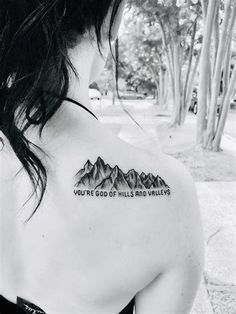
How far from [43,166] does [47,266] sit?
23 cm

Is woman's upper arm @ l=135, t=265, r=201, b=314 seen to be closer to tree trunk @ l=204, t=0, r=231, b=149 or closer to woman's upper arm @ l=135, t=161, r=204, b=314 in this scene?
woman's upper arm @ l=135, t=161, r=204, b=314

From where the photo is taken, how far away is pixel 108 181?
0.88 meters

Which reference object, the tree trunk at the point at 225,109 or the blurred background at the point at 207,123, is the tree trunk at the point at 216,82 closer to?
the blurred background at the point at 207,123

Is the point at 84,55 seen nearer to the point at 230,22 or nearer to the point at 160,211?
the point at 160,211

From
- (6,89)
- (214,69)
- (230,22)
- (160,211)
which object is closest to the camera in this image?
(160,211)

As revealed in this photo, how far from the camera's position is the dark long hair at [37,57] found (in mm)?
826

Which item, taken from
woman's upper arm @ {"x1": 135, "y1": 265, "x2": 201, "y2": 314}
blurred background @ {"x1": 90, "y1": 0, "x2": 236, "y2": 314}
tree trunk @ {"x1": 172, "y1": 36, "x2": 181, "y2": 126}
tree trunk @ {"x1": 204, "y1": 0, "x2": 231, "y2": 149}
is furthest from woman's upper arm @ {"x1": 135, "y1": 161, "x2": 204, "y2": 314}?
tree trunk @ {"x1": 172, "y1": 36, "x2": 181, "y2": 126}

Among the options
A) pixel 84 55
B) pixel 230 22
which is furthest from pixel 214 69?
pixel 84 55

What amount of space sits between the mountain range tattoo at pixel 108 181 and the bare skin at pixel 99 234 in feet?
0.04

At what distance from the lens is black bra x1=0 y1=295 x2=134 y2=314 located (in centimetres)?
93

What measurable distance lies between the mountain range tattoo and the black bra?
0.26m

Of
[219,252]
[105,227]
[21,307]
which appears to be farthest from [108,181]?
[219,252]

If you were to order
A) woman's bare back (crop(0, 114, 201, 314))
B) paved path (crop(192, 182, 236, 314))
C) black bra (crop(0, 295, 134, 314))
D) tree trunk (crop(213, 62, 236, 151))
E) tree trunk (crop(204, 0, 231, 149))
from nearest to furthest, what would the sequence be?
woman's bare back (crop(0, 114, 201, 314)), black bra (crop(0, 295, 134, 314)), paved path (crop(192, 182, 236, 314)), tree trunk (crop(204, 0, 231, 149)), tree trunk (crop(213, 62, 236, 151))

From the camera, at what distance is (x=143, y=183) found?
0.84 meters
